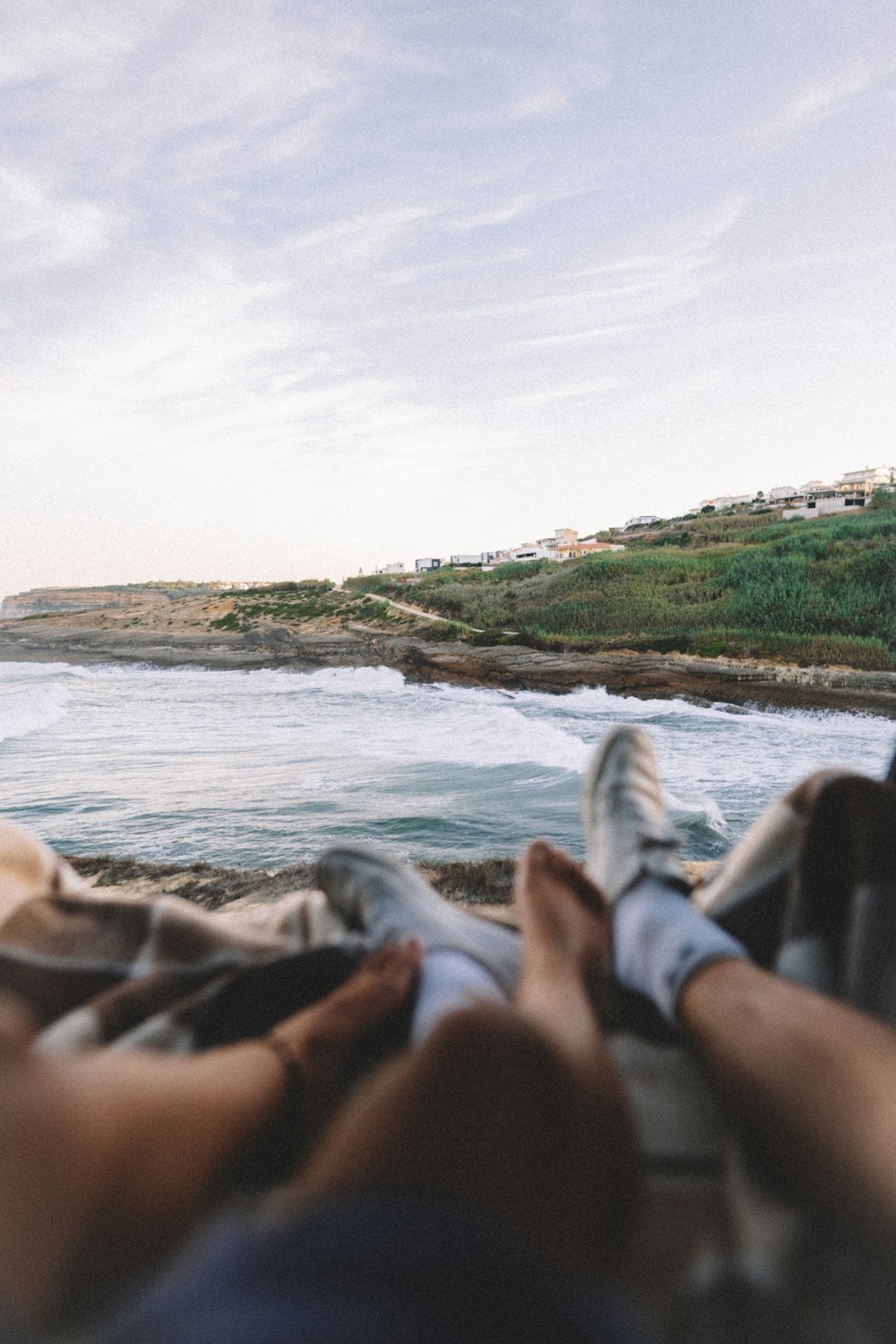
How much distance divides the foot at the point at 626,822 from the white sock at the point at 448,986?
0.38m

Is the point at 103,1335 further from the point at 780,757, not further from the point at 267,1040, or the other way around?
the point at 780,757

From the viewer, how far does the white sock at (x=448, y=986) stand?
2.73 feet

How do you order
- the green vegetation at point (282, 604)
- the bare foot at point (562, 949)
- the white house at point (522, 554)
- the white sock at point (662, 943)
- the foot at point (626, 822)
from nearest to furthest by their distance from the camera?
the bare foot at point (562, 949) → the white sock at point (662, 943) → the foot at point (626, 822) → the green vegetation at point (282, 604) → the white house at point (522, 554)

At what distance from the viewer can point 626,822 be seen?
4.52 feet

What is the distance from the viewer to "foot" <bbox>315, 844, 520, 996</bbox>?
1.04m

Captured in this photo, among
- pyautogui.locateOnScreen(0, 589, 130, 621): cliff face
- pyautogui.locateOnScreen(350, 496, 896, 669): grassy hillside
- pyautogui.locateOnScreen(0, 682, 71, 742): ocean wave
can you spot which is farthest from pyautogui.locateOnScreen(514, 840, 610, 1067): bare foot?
pyautogui.locateOnScreen(0, 589, 130, 621): cliff face

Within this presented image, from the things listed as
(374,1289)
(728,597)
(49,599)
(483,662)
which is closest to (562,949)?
(374,1289)

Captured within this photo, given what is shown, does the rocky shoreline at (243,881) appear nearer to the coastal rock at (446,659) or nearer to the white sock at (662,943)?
the white sock at (662,943)

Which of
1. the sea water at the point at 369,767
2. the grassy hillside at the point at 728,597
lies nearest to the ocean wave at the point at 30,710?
the sea water at the point at 369,767

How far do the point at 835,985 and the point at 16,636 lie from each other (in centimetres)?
3587

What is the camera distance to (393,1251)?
1.54 feet

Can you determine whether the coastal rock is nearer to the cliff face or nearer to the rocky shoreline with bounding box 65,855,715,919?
the rocky shoreline with bounding box 65,855,715,919

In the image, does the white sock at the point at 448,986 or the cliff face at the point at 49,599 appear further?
the cliff face at the point at 49,599

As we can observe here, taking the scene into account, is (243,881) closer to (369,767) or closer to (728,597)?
(369,767)
